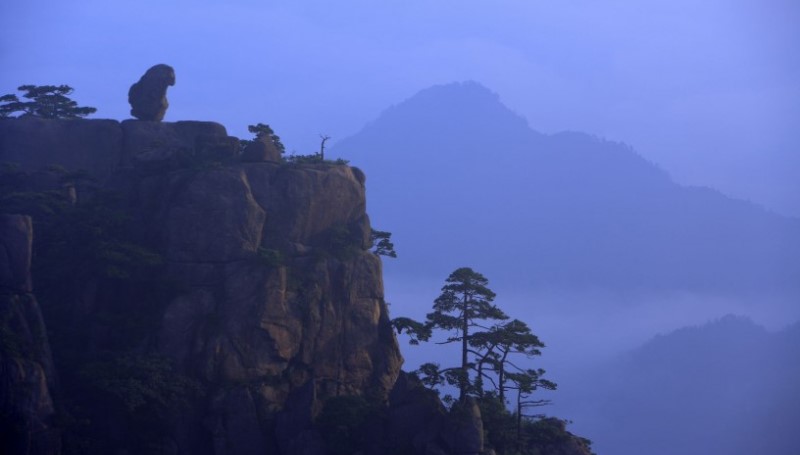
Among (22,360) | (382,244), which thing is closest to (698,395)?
(382,244)

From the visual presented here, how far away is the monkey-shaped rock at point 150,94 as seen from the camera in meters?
53.2

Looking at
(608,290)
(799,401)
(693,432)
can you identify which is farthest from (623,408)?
(608,290)

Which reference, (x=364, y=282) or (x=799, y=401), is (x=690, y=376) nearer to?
(x=799, y=401)

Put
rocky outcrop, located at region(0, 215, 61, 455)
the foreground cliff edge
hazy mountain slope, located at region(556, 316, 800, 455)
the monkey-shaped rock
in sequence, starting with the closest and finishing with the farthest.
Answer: rocky outcrop, located at region(0, 215, 61, 455), the foreground cliff edge, the monkey-shaped rock, hazy mountain slope, located at region(556, 316, 800, 455)

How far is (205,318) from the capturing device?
4081 cm

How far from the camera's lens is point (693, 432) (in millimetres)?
125188

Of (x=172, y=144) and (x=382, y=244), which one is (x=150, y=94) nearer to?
(x=172, y=144)

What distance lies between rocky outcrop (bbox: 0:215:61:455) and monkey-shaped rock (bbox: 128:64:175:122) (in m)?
16.3

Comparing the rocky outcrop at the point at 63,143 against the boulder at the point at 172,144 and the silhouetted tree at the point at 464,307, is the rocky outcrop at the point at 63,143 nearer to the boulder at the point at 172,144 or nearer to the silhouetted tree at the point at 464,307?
the boulder at the point at 172,144

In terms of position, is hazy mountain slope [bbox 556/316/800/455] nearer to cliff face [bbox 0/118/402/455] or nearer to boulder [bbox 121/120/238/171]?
cliff face [bbox 0/118/402/455]

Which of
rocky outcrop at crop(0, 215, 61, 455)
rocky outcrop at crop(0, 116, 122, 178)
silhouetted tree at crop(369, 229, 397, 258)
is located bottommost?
rocky outcrop at crop(0, 215, 61, 455)

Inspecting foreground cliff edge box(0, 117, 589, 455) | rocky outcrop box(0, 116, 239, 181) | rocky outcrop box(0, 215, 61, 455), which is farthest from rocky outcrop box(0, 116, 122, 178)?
rocky outcrop box(0, 215, 61, 455)

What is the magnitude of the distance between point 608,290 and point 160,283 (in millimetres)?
165852

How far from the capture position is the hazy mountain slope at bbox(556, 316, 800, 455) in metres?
119
